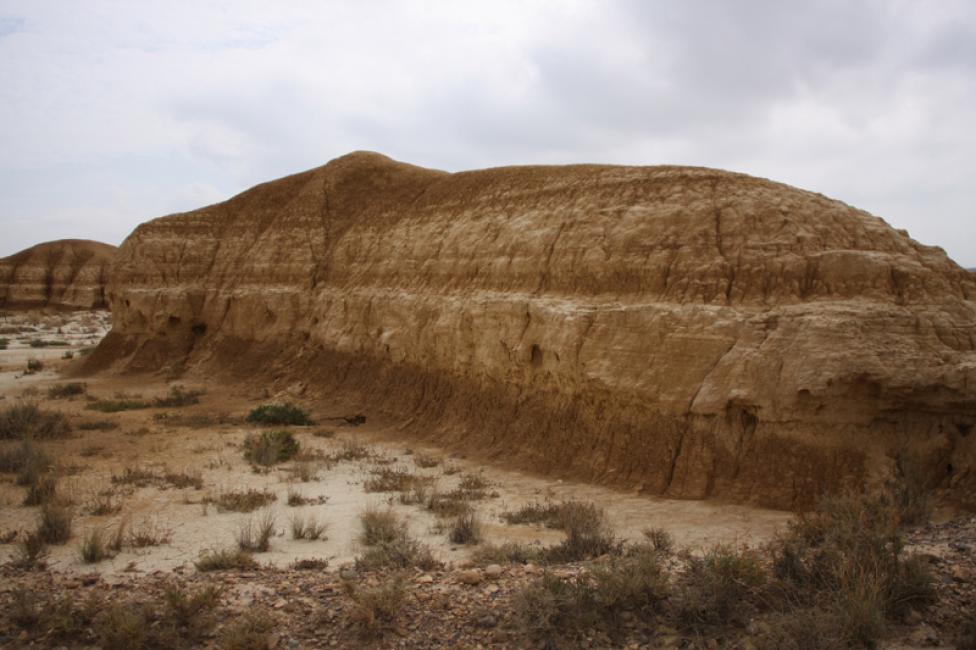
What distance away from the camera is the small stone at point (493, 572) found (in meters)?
6.23

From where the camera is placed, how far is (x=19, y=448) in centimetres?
1198

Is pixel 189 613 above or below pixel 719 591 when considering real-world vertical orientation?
below

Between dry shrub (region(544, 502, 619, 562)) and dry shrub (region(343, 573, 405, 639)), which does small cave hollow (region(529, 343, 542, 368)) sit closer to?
dry shrub (region(544, 502, 619, 562))

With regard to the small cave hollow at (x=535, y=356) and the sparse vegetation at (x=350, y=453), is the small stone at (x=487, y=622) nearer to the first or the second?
the small cave hollow at (x=535, y=356)

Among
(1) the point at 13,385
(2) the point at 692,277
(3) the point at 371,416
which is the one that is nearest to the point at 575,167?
(2) the point at 692,277

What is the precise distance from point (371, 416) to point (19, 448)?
6.95 meters

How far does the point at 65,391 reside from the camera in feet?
65.0

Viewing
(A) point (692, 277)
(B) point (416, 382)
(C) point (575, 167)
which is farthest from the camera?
(B) point (416, 382)

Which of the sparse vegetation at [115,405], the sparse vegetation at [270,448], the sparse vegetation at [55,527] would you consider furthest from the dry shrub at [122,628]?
the sparse vegetation at [115,405]

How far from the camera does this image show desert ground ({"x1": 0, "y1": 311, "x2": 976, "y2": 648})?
5.37 m

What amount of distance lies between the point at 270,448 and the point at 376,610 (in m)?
7.24

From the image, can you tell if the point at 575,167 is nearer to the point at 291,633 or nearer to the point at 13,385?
the point at 291,633

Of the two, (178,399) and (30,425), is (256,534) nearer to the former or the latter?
(30,425)

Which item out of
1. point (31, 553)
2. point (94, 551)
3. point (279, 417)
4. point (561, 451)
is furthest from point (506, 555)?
point (279, 417)
